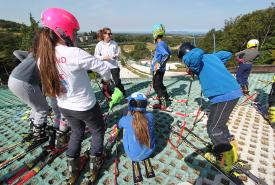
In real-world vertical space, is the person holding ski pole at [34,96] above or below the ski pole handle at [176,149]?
above

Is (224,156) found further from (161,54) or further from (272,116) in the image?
(161,54)

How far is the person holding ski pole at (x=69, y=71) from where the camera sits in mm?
2299

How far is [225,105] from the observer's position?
3.08 metres

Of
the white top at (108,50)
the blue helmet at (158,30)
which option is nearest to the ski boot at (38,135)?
the white top at (108,50)

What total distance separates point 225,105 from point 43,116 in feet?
10.8

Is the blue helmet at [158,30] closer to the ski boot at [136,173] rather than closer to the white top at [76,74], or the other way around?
the white top at [76,74]

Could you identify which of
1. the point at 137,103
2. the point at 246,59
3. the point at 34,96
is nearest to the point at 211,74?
the point at 137,103

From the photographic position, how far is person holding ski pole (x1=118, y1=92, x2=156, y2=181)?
3.18m

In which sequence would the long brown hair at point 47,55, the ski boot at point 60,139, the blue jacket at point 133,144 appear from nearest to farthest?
the long brown hair at point 47,55 → the blue jacket at point 133,144 → the ski boot at point 60,139

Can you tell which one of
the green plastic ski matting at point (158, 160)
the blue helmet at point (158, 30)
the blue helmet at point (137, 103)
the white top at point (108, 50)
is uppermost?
the blue helmet at point (158, 30)

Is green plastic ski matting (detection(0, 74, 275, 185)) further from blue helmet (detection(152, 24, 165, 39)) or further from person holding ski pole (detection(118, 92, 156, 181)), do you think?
blue helmet (detection(152, 24, 165, 39))

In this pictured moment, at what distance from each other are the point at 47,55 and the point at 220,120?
2701 mm

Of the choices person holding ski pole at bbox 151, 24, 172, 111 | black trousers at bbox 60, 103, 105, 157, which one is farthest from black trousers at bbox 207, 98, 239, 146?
person holding ski pole at bbox 151, 24, 172, 111

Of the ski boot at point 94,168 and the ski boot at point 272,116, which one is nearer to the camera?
the ski boot at point 94,168
